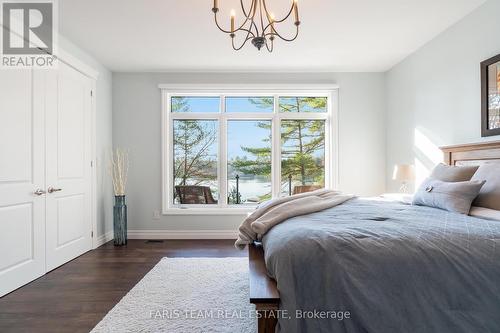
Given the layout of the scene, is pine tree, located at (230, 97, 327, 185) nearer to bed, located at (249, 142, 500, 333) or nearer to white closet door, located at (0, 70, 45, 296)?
white closet door, located at (0, 70, 45, 296)

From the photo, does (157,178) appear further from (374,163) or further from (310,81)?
(374,163)

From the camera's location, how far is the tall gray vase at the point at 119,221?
3.90m

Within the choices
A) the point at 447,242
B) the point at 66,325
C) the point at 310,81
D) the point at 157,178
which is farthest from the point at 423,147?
the point at 66,325

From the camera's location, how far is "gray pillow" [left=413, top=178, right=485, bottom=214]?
1.95 meters

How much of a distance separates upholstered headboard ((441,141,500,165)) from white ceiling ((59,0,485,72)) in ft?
4.37

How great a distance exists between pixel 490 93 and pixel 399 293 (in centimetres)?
235

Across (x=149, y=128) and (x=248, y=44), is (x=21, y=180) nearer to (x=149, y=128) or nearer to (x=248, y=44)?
(x=149, y=128)

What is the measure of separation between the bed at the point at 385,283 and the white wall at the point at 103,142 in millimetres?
3439

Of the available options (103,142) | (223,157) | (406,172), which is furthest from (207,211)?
(406,172)

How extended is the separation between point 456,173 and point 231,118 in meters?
3.03

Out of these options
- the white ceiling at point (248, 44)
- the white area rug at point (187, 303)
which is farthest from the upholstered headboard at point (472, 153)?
the white area rug at point (187, 303)

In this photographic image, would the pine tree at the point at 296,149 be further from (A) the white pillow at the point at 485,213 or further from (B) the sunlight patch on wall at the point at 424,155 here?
(A) the white pillow at the point at 485,213

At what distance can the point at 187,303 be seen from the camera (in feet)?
7.22

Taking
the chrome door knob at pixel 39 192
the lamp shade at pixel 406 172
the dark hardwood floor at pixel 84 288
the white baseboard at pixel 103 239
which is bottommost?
the dark hardwood floor at pixel 84 288
